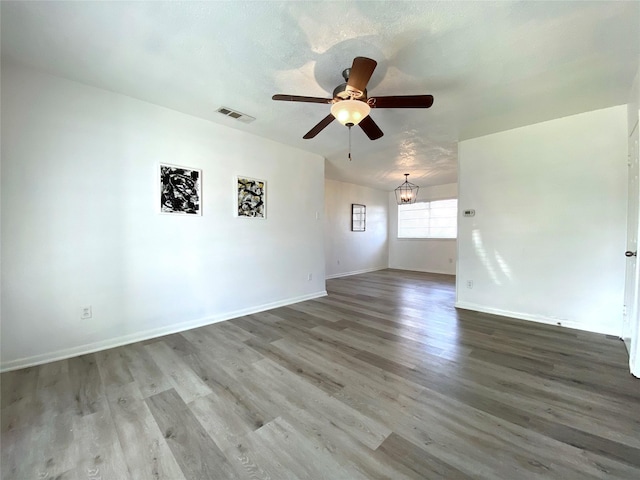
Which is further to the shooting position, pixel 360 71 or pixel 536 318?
pixel 536 318

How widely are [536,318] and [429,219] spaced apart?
14.9 feet

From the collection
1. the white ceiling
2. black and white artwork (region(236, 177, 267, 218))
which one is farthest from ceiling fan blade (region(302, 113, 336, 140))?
black and white artwork (region(236, 177, 267, 218))

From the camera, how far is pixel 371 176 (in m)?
6.13

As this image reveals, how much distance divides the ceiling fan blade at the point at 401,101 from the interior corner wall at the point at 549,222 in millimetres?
2317

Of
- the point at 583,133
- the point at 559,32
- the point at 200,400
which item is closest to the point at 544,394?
the point at 200,400

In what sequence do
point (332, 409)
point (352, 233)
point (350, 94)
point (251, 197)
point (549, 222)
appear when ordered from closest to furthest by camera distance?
point (332, 409) < point (350, 94) < point (549, 222) < point (251, 197) < point (352, 233)

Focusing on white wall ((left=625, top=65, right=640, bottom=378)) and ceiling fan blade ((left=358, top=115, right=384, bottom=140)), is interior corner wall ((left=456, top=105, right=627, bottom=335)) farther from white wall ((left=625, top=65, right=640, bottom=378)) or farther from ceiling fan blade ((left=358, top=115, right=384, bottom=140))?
ceiling fan blade ((left=358, top=115, right=384, bottom=140))

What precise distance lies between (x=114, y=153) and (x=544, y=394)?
430 cm

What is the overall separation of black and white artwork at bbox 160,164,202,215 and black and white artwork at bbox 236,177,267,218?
1.76ft

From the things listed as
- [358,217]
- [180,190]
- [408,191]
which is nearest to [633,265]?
[180,190]

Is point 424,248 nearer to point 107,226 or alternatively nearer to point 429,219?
point 429,219

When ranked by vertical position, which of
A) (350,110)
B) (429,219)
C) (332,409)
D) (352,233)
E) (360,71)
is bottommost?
(332,409)

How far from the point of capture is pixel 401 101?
1.94 m

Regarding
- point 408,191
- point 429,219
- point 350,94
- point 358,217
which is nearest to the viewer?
point 350,94
